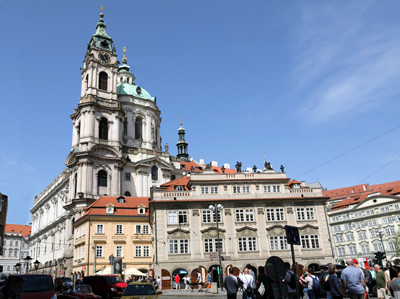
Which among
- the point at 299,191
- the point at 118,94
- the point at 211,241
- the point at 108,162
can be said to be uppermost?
the point at 118,94

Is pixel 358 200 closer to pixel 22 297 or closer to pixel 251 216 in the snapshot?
pixel 251 216

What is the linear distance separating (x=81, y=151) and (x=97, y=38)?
2687 cm

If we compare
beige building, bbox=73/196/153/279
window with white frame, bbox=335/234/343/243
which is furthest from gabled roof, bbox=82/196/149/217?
window with white frame, bbox=335/234/343/243

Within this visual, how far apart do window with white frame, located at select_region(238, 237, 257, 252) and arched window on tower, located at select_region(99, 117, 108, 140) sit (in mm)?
35873

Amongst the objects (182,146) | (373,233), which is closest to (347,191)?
(373,233)

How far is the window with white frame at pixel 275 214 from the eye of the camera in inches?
1657

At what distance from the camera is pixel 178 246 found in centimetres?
3959

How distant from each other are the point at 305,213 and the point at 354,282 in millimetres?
33697

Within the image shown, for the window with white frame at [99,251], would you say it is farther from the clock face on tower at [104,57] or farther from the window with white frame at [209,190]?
the clock face on tower at [104,57]

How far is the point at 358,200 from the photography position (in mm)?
77062

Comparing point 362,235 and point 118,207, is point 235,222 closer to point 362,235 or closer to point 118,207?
point 118,207

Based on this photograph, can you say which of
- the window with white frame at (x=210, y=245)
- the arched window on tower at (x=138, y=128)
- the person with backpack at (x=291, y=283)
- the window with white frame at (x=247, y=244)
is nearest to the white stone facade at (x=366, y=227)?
the window with white frame at (x=247, y=244)

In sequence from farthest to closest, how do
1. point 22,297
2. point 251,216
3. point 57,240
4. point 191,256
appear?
point 57,240
point 251,216
point 191,256
point 22,297

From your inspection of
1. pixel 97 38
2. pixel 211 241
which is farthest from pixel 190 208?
pixel 97 38
